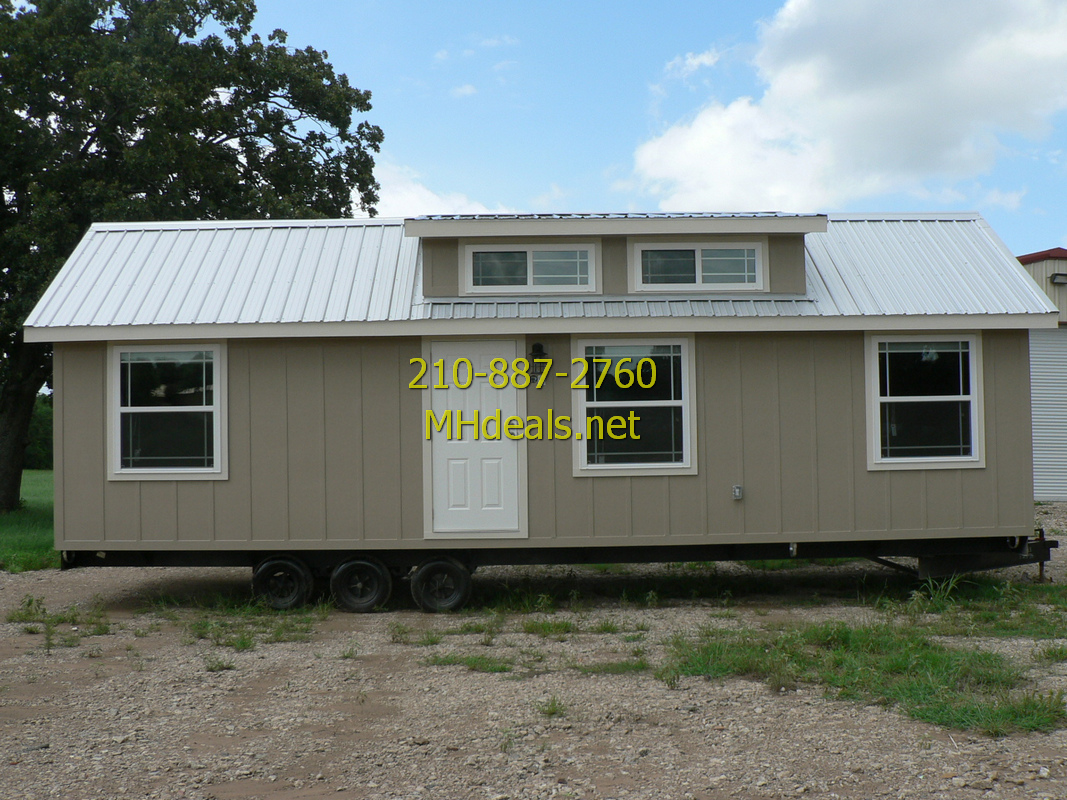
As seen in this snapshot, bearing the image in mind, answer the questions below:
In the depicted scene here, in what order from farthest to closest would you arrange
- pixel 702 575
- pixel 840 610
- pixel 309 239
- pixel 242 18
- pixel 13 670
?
pixel 242 18, pixel 702 575, pixel 309 239, pixel 840 610, pixel 13 670

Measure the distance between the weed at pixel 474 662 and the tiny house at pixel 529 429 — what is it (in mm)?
1734

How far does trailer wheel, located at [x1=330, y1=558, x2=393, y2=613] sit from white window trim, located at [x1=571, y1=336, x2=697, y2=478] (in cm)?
190

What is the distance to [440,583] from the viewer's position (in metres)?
7.73

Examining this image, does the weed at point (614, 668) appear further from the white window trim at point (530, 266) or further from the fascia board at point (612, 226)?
the fascia board at point (612, 226)

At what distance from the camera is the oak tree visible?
13.4m

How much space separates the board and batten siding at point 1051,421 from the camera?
567 inches

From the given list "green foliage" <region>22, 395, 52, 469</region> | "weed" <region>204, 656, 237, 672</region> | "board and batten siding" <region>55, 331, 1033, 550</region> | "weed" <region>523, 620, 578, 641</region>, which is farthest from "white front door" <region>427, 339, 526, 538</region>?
"green foliage" <region>22, 395, 52, 469</region>

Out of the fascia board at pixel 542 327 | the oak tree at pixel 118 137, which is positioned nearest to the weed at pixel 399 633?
the fascia board at pixel 542 327

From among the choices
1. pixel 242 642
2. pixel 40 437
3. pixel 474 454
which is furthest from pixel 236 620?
pixel 40 437

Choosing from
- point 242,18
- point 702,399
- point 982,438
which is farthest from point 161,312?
point 242,18

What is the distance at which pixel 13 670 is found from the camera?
18.8 ft

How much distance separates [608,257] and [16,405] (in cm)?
1096

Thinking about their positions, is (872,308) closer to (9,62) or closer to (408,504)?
(408,504)

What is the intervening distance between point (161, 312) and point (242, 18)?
10.7 metres
